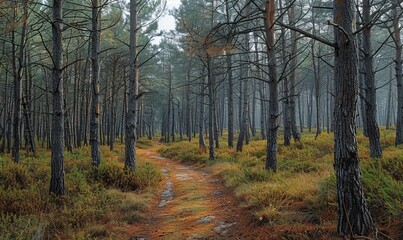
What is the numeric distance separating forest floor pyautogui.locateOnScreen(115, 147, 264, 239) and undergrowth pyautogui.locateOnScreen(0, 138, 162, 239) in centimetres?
43

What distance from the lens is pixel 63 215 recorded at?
18.6 ft

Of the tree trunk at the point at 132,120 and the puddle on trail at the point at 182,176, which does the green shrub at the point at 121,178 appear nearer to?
the tree trunk at the point at 132,120

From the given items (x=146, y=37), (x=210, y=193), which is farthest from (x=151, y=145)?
(x=210, y=193)

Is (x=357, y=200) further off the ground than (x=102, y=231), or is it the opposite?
(x=357, y=200)

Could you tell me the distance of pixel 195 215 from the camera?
607cm

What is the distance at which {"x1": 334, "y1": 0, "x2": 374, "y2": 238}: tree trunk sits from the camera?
11.7 feet

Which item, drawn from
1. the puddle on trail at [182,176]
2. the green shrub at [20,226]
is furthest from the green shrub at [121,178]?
the green shrub at [20,226]

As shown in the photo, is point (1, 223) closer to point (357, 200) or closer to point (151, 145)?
point (357, 200)

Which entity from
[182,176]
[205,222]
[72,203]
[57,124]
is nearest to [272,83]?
[205,222]

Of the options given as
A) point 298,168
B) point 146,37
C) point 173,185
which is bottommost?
point 173,185

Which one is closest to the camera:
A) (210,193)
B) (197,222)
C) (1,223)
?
(1,223)

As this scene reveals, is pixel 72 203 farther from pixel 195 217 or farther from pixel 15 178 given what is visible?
pixel 195 217

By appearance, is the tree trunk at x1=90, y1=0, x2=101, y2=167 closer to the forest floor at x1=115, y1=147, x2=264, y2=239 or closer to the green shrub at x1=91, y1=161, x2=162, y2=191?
the green shrub at x1=91, y1=161, x2=162, y2=191

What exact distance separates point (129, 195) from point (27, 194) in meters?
2.35
